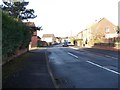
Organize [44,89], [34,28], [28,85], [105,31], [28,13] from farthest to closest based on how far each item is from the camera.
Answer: [105,31] → [34,28] → [28,13] → [28,85] → [44,89]

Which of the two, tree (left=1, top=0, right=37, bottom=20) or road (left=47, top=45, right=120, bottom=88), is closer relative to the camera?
road (left=47, top=45, right=120, bottom=88)

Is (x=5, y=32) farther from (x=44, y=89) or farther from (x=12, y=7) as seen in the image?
(x=12, y=7)

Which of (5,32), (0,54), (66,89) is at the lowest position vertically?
(66,89)

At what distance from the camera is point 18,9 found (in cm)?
4306

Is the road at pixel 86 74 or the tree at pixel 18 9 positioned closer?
the road at pixel 86 74

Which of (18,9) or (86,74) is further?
(18,9)

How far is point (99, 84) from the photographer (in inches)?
482

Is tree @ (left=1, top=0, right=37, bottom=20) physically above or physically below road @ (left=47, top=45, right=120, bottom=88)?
above

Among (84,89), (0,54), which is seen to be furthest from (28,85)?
(0,54)

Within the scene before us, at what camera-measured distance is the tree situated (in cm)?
4206

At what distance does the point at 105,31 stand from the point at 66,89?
90.6 meters

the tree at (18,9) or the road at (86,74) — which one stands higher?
the tree at (18,9)

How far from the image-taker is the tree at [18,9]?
42062 millimetres

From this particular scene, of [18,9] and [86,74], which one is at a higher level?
[18,9]
